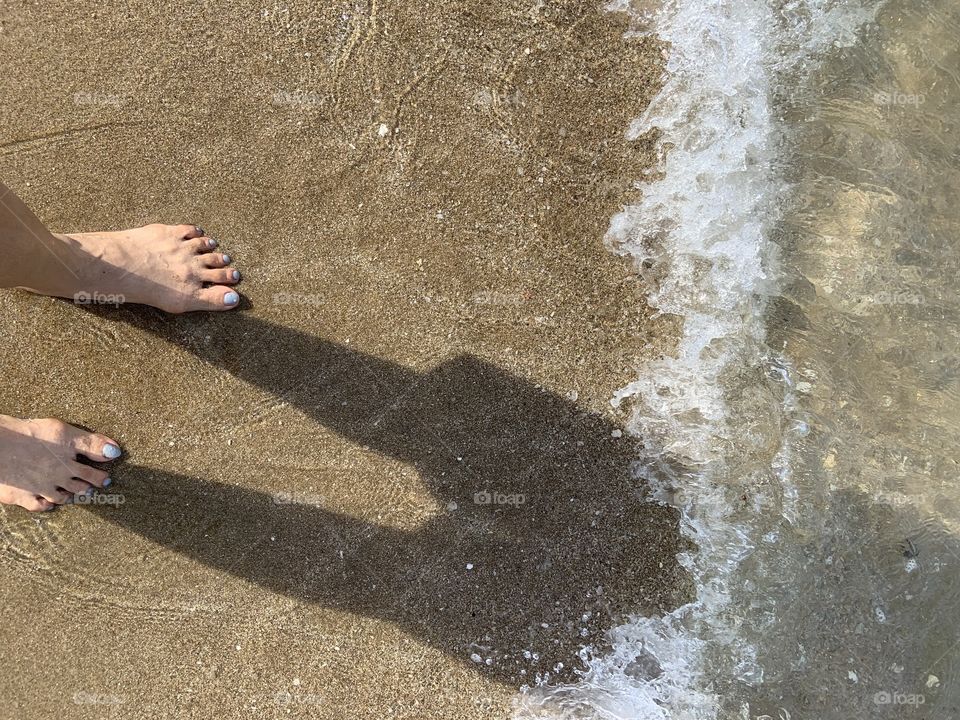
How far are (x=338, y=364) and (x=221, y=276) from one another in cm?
61

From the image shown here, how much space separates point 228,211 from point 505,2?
1498 mm

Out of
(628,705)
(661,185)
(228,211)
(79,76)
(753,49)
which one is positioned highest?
(753,49)

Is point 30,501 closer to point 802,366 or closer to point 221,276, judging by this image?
point 221,276

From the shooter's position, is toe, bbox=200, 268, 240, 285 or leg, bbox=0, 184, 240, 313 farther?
toe, bbox=200, 268, 240, 285

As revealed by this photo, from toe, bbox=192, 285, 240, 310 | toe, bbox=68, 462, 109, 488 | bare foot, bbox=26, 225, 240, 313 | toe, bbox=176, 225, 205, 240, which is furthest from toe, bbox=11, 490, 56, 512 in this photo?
toe, bbox=176, 225, 205, 240

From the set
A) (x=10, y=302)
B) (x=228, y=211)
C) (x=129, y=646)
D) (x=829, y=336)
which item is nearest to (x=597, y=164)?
(x=829, y=336)

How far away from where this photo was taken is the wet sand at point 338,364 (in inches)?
97.3

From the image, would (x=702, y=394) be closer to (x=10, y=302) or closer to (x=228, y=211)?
(x=228, y=211)

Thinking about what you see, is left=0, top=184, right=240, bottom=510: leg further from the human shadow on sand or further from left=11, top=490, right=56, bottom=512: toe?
the human shadow on sand

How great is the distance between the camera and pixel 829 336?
263cm

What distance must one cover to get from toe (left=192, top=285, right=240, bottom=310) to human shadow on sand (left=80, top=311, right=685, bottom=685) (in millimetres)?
158

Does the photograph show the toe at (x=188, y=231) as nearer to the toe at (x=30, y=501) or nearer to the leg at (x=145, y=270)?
the leg at (x=145, y=270)

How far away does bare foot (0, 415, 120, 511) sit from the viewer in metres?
2.45

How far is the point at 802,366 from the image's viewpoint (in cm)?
261
